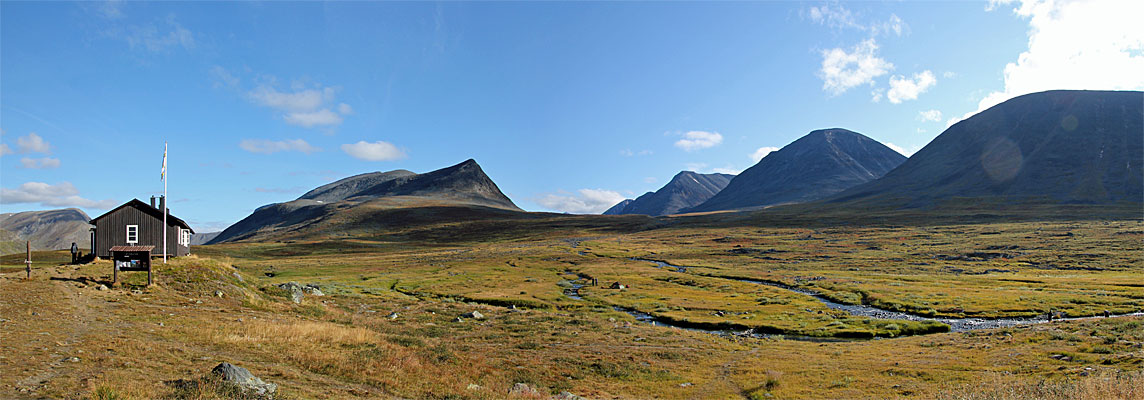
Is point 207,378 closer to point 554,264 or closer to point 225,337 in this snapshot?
point 225,337

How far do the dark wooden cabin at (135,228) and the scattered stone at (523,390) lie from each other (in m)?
48.2

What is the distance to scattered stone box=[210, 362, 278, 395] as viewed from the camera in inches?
616

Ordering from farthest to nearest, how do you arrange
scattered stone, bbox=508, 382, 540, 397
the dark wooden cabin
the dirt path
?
the dark wooden cabin, scattered stone, bbox=508, 382, 540, 397, the dirt path

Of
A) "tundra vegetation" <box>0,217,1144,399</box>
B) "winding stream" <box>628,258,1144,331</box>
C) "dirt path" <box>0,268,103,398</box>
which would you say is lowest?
"winding stream" <box>628,258,1144,331</box>

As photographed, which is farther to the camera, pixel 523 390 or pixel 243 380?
pixel 523 390

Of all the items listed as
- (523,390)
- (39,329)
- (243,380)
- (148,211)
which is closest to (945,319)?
(523,390)

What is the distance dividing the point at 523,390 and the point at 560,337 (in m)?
17.4

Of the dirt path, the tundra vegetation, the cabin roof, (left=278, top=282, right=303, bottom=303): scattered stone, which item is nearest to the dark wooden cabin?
the cabin roof

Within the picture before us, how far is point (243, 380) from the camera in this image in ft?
52.3

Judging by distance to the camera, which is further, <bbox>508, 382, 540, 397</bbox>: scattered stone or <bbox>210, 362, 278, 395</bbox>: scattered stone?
<bbox>508, 382, 540, 397</bbox>: scattered stone

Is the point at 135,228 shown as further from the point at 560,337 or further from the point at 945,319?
the point at 945,319

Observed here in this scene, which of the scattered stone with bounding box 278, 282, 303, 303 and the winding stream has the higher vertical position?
the scattered stone with bounding box 278, 282, 303, 303

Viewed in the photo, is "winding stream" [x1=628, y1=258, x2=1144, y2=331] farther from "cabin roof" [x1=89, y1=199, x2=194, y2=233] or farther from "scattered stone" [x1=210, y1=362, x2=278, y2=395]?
"cabin roof" [x1=89, y1=199, x2=194, y2=233]

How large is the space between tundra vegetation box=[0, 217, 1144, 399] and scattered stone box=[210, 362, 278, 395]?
763mm
